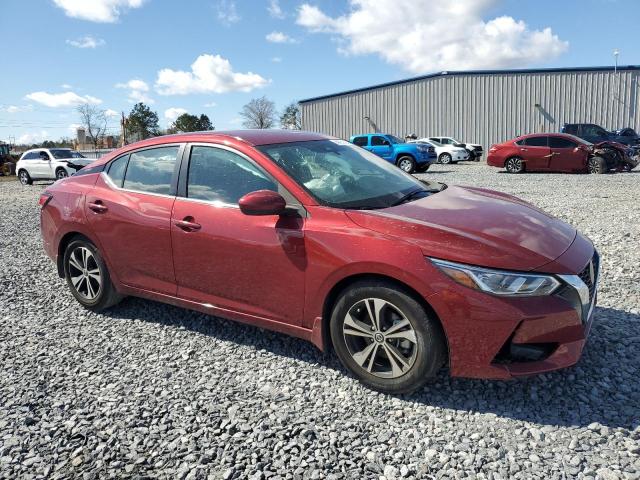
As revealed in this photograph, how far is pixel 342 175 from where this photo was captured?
144 inches

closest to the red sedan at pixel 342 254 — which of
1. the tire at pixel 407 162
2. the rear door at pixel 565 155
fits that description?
the rear door at pixel 565 155

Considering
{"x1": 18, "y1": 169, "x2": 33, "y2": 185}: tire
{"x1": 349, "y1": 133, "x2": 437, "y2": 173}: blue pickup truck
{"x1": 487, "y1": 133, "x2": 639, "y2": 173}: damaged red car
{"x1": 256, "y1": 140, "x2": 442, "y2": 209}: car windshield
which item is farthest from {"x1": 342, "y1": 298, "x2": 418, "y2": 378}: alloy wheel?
{"x1": 18, "y1": 169, "x2": 33, "y2": 185}: tire

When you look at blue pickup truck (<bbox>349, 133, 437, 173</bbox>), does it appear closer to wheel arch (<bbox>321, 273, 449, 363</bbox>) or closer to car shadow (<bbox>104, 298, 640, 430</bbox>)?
car shadow (<bbox>104, 298, 640, 430</bbox>)

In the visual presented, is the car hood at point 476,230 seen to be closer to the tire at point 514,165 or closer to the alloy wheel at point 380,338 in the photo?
the alloy wheel at point 380,338

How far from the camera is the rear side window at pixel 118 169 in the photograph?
14.1 ft

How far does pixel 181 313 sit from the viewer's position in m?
4.49

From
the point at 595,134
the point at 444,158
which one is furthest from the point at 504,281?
the point at 444,158

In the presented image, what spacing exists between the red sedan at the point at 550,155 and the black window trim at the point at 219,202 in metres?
16.9

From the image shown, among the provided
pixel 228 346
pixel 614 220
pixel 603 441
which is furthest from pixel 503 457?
pixel 614 220

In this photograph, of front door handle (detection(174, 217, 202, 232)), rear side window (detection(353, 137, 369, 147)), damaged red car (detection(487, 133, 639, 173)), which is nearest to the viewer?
front door handle (detection(174, 217, 202, 232))

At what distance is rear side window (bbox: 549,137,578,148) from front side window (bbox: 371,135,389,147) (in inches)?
252

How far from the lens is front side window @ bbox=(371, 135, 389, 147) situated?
21.6 m

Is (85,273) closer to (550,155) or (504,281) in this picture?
(504,281)

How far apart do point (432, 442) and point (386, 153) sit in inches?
744
